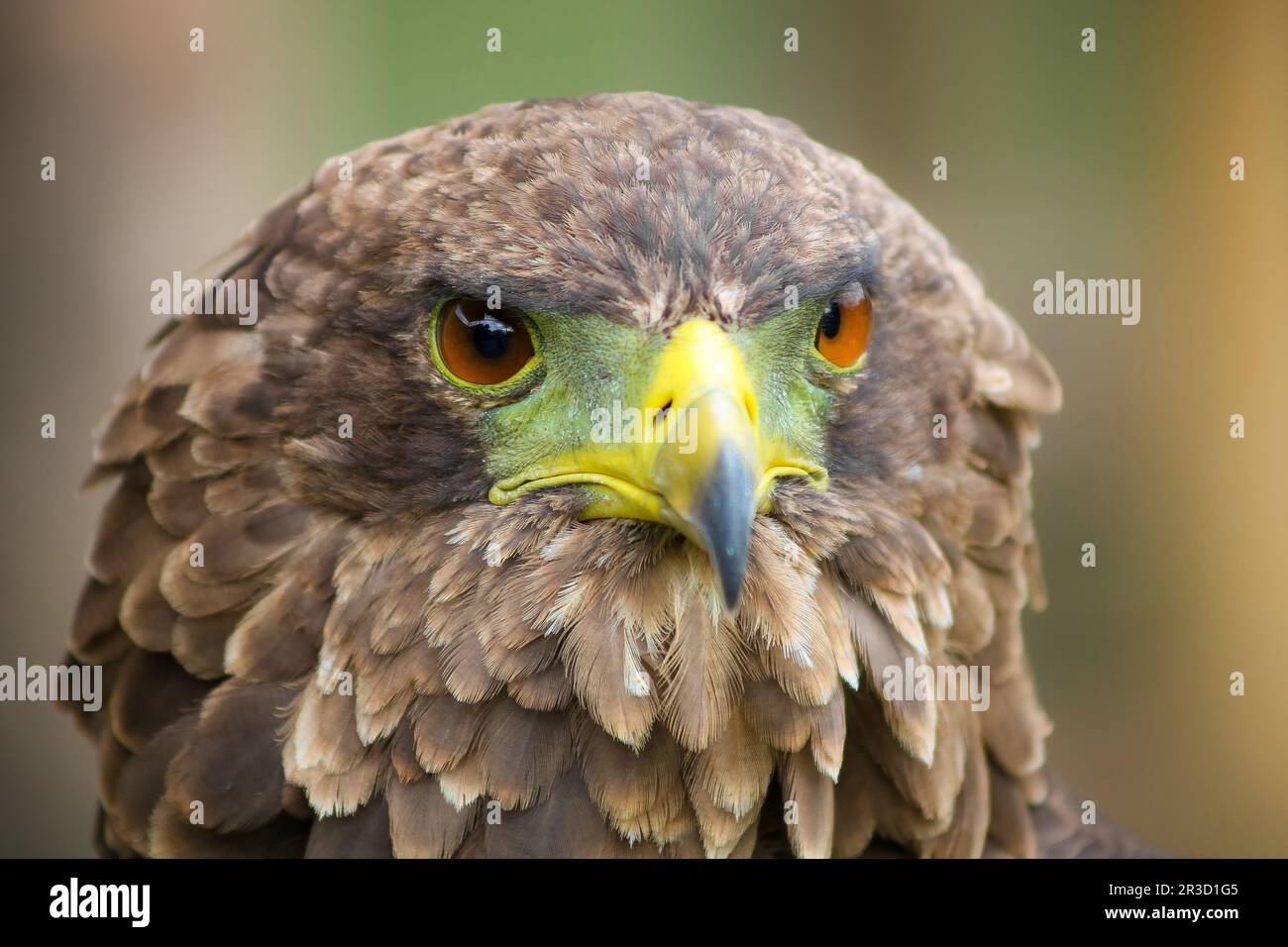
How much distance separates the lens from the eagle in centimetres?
177

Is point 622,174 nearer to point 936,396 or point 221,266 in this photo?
point 936,396

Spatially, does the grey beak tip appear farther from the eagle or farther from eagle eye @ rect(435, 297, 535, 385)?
eagle eye @ rect(435, 297, 535, 385)

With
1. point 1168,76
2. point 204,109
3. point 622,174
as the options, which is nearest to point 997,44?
point 1168,76

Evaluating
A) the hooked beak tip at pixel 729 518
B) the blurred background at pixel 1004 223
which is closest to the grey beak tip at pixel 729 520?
the hooked beak tip at pixel 729 518

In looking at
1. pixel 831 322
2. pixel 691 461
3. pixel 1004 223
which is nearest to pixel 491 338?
pixel 691 461

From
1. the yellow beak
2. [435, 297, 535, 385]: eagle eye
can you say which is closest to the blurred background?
[435, 297, 535, 385]: eagle eye

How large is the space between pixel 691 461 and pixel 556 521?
0.29 meters

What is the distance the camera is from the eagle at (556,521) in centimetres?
177

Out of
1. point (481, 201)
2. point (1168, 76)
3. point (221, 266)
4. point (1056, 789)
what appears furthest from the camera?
point (1168, 76)

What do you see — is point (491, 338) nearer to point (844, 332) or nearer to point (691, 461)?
point (691, 461)

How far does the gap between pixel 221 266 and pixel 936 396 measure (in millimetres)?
1302

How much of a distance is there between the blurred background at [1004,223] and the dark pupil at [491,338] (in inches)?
86.4

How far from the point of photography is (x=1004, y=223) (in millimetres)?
4895
